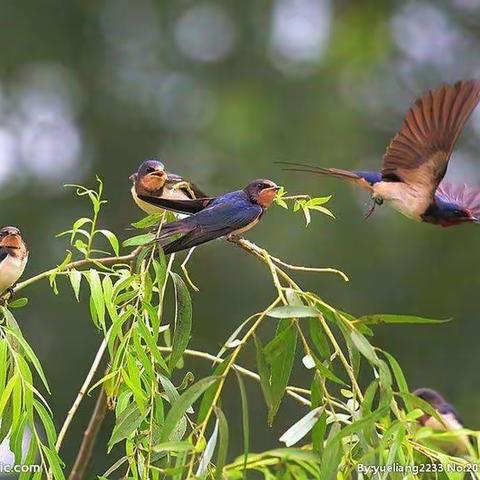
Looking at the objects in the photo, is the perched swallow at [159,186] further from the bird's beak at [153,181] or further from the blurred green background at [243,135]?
the blurred green background at [243,135]

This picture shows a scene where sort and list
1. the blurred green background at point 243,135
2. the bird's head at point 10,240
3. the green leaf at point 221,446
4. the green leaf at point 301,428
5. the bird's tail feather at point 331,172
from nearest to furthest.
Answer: the green leaf at point 221,446 < the green leaf at point 301,428 < the bird's tail feather at point 331,172 < the bird's head at point 10,240 < the blurred green background at point 243,135

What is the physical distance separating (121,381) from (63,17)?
5.14 meters

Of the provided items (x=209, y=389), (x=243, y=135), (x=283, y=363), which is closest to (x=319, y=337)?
(x=283, y=363)

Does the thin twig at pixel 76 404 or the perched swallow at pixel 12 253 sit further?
the perched swallow at pixel 12 253

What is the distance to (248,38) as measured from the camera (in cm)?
631

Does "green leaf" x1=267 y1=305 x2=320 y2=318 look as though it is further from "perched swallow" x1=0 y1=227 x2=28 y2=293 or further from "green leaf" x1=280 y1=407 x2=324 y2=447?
"perched swallow" x1=0 y1=227 x2=28 y2=293

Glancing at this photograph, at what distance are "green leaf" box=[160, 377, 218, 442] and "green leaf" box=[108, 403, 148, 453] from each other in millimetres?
55

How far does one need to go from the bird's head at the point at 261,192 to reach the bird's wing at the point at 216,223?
24mm

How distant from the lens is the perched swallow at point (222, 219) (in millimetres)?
1368

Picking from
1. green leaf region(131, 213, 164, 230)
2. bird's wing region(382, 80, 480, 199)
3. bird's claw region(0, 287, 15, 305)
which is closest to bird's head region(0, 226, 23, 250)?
bird's claw region(0, 287, 15, 305)

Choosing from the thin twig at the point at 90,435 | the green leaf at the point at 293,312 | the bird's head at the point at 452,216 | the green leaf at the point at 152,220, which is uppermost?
the green leaf at the point at 293,312

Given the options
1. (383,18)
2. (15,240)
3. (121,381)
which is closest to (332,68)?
(383,18)

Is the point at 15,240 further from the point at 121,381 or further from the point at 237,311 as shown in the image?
the point at 237,311

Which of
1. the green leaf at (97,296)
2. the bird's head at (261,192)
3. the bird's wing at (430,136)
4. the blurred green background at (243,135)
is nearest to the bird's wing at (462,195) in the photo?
the bird's wing at (430,136)
